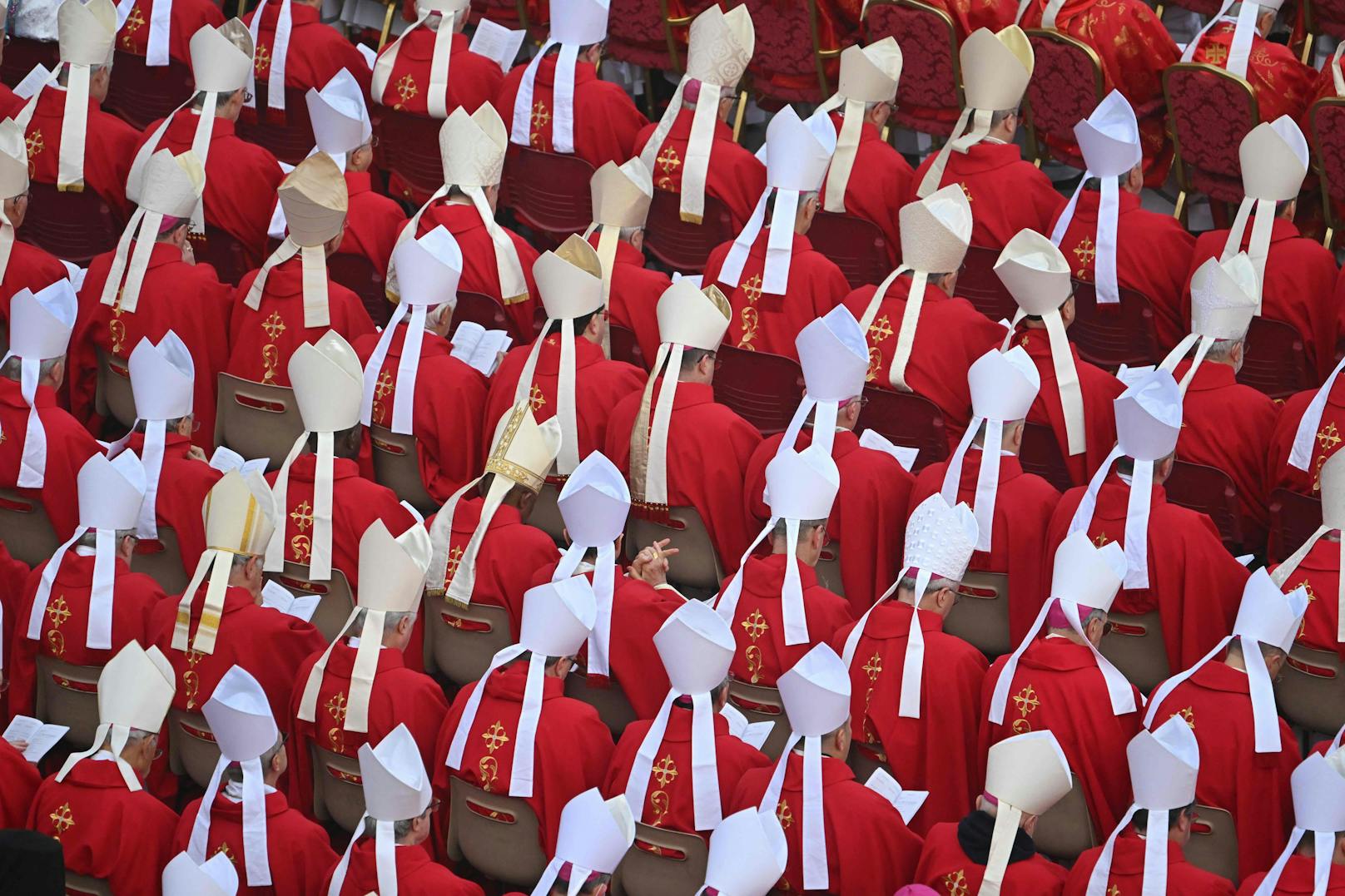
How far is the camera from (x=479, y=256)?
8477mm

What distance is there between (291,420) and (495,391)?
2.37ft

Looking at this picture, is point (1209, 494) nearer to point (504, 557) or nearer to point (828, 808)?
point (828, 808)

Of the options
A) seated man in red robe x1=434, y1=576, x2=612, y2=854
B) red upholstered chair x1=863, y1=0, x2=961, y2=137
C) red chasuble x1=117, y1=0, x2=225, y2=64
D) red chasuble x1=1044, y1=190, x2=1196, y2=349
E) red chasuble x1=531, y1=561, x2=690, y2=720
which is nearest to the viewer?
seated man in red robe x1=434, y1=576, x2=612, y2=854

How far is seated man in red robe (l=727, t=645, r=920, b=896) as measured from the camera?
6285 mm

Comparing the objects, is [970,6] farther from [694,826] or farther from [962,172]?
[694,826]

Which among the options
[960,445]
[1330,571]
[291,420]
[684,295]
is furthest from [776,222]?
[1330,571]

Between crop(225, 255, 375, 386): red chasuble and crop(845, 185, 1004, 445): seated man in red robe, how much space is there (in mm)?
1895

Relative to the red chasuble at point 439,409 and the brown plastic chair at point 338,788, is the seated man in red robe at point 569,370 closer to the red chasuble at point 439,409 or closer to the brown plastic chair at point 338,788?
the red chasuble at point 439,409

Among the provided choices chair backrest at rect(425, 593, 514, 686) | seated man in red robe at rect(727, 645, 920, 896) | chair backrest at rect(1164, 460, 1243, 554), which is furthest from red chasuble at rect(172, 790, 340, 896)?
chair backrest at rect(1164, 460, 1243, 554)

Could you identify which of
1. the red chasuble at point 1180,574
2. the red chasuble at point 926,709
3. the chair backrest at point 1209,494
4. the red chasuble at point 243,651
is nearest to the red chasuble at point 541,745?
the red chasuble at point 243,651

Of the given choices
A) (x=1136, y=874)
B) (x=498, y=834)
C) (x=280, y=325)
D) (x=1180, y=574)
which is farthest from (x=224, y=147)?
(x=1136, y=874)

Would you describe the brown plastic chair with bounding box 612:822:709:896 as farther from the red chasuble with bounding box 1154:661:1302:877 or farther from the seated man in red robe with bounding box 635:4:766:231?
the seated man in red robe with bounding box 635:4:766:231

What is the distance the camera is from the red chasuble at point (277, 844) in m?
6.58

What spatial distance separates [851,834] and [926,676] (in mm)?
597
